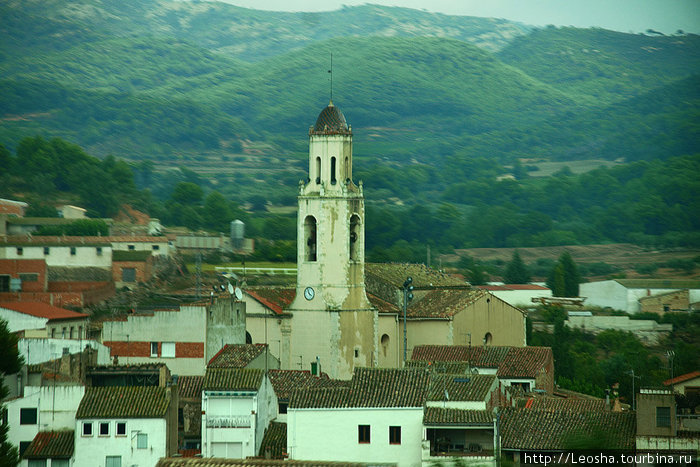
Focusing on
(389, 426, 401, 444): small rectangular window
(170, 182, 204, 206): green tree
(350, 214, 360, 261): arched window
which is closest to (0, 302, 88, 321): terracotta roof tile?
(350, 214, 360, 261): arched window

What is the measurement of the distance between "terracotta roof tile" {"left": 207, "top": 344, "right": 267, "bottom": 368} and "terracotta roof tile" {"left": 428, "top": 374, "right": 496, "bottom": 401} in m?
9.66

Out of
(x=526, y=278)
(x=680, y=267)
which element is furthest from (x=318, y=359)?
(x=680, y=267)

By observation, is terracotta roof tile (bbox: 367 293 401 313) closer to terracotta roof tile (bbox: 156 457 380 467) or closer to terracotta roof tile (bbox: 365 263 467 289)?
terracotta roof tile (bbox: 365 263 467 289)

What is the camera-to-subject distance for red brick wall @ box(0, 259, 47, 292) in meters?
65.9

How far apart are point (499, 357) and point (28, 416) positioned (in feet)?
62.6

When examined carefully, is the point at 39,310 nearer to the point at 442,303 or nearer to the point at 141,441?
the point at 442,303

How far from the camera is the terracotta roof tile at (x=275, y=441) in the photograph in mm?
37750

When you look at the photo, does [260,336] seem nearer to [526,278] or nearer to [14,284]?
[14,284]

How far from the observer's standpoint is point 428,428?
35.0 metres

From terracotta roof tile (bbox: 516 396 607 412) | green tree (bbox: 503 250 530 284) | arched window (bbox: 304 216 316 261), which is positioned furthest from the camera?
green tree (bbox: 503 250 530 284)

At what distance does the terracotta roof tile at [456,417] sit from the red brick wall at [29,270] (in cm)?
3494

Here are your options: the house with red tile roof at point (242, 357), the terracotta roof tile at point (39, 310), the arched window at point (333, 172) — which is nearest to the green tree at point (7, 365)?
the house with red tile roof at point (242, 357)

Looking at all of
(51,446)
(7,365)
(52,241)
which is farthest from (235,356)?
(52,241)

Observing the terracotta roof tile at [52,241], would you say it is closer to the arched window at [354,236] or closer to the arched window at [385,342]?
the arched window at [354,236]
